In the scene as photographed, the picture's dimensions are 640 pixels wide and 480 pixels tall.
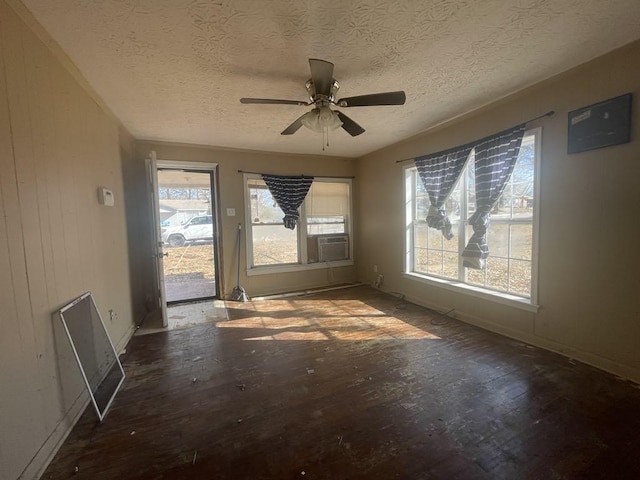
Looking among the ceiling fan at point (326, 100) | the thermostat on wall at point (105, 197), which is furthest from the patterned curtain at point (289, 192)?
the thermostat on wall at point (105, 197)

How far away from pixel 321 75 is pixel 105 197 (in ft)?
7.22

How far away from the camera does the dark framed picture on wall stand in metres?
1.99

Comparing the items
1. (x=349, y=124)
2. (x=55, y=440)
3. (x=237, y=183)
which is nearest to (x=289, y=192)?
(x=237, y=183)

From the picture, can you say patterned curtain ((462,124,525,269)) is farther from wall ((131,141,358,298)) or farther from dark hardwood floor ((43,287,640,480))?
wall ((131,141,358,298))

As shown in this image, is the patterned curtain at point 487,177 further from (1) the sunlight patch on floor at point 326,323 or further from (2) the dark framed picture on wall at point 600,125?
(1) the sunlight patch on floor at point 326,323

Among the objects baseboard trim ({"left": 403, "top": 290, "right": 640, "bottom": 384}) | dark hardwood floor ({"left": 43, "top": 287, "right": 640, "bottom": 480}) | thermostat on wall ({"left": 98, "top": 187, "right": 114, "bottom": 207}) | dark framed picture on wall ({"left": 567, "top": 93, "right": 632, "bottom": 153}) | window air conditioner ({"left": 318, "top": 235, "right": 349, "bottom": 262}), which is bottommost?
dark hardwood floor ({"left": 43, "top": 287, "right": 640, "bottom": 480})

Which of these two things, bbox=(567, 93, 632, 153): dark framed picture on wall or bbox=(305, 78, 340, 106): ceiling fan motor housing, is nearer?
bbox=(567, 93, 632, 153): dark framed picture on wall

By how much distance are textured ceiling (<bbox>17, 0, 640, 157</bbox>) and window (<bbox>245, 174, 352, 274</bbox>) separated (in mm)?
1916

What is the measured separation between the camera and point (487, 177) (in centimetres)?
289

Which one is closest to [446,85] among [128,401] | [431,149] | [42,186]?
[431,149]

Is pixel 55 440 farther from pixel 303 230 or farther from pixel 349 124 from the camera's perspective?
pixel 303 230

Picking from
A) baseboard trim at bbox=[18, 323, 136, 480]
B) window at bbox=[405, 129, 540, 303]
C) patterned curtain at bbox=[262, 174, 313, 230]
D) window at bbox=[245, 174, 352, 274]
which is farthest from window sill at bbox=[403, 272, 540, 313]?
baseboard trim at bbox=[18, 323, 136, 480]

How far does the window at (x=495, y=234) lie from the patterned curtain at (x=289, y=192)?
1.72 metres

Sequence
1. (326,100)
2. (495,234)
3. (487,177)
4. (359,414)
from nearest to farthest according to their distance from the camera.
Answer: (359,414)
(326,100)
(487,177)
(495,234)
